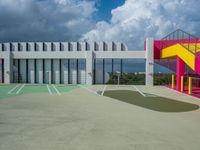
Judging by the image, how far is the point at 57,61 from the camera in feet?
83.6

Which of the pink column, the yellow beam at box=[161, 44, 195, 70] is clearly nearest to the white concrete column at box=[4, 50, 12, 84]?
the yellow beam at box=[161, 44, 195, 70]

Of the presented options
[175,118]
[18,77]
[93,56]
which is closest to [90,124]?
[175,118]

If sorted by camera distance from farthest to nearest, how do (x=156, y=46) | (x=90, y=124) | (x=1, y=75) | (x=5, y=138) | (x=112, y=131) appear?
(x=1, y=75), (x=156, y=46), (x=90, y=124), (x=112, y=131), (x=5, y=138)

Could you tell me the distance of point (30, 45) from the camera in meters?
27.0

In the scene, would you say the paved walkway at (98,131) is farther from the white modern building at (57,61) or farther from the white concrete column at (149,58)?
the white modern building at (57,61)

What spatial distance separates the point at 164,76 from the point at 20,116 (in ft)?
65.5

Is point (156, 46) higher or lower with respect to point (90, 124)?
higher

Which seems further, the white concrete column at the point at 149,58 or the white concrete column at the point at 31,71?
the white concrete column at the point at 31,71

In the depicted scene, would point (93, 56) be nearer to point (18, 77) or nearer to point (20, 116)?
point (18, 77)

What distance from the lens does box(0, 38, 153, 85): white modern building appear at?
2327 cm

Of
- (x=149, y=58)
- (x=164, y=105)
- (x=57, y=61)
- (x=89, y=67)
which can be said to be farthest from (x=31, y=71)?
(x=164, y=105)

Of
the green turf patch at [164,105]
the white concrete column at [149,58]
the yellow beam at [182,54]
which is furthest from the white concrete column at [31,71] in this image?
the green turf patch at [164,105]

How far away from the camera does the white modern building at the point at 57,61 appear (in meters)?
23.3

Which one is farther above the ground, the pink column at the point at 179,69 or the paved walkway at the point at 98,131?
the pink column at the point at 179,69
